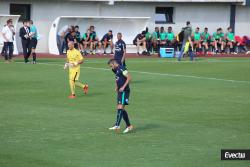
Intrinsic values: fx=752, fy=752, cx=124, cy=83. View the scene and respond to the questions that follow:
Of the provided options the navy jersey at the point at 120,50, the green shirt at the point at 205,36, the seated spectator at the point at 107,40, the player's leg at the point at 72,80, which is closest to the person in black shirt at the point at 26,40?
the navy jersey at the point at 120,50

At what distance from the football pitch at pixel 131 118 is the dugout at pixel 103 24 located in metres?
11.2

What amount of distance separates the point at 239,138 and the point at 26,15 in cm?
3077

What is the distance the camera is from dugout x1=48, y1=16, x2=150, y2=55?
44000 millimetres

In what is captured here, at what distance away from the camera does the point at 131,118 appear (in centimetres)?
1905

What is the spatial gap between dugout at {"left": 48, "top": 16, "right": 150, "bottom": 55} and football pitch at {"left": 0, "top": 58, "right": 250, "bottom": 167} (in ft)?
36.7

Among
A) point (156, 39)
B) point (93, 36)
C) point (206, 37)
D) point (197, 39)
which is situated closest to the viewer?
point (93, 36)

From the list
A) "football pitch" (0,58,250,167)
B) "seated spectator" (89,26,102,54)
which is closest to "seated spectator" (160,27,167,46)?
"seated spectator" (89,26,102,54)

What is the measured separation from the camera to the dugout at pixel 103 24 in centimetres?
4400

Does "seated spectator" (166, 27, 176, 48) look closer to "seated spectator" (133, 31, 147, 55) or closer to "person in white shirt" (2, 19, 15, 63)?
"seated spectator" (133, 31, 147, 55)

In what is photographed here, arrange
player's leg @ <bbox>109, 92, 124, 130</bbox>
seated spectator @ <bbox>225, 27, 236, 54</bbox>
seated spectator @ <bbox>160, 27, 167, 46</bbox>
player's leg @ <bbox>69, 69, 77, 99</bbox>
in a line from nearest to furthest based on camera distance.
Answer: player's leg @ <bbox>109, 92, 124, 130</bbox> < player's leg @ <bbox>69, 69, 77, 99</bbox> < seated spectator @ <bbox>160, 27, 167, 46</bbox> < seated spectator @ <bbox>225, 27, 236, 54</bbox>

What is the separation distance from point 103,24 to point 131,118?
27.9 meters

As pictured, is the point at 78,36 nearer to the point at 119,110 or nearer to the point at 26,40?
the point at 26,40

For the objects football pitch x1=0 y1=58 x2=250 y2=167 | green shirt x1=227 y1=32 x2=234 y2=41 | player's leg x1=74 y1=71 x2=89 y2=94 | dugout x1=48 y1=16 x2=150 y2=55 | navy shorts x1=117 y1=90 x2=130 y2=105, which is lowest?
football pitch x1=0 y1=58 x2=250 y2=167

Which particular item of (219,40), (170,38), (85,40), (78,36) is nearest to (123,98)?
(78,36)
